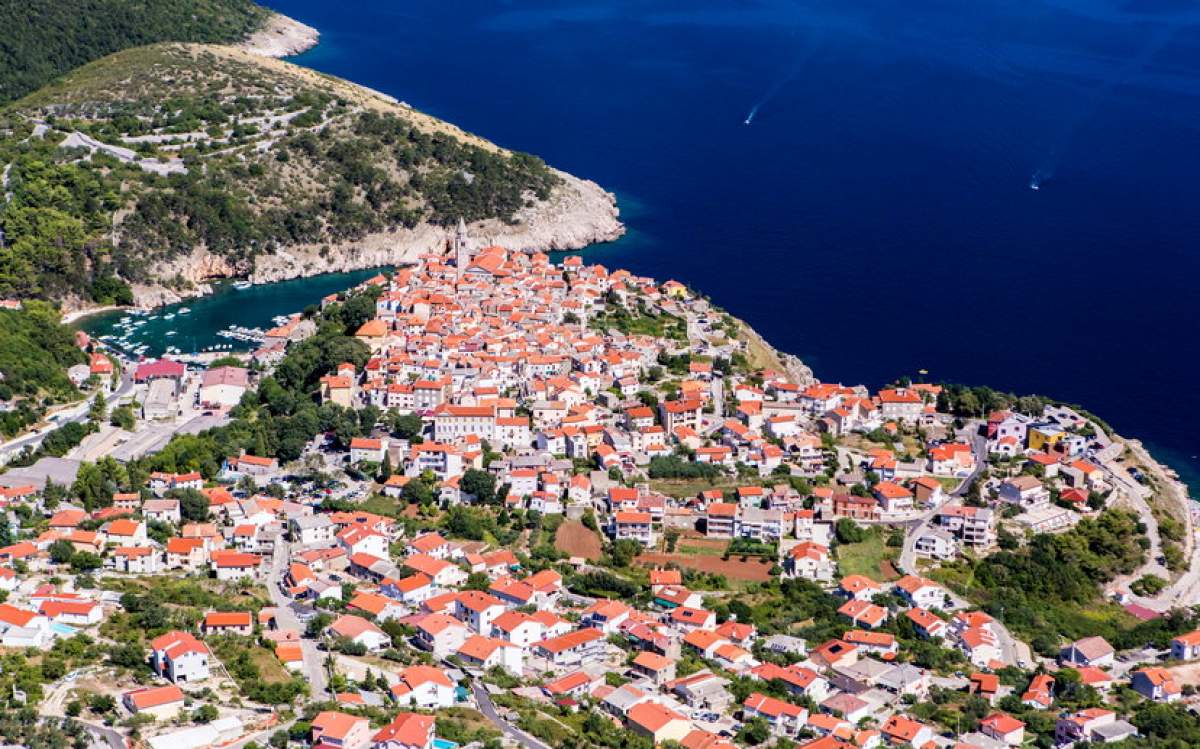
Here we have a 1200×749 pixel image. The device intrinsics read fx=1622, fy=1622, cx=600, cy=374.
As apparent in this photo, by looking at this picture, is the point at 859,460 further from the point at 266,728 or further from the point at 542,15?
the point at 542,15

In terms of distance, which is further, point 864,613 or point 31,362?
point 31,362

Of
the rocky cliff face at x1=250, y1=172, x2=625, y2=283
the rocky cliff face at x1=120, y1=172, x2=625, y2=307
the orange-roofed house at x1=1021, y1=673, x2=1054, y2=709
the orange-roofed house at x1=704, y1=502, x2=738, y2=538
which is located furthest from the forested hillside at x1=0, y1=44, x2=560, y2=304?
the orange-roofed house at x1=1021, y1=673, x2=1054, y2=709

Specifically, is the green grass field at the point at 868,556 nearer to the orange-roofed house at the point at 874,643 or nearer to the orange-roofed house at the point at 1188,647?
the orange-roofed house at the point at 874,643

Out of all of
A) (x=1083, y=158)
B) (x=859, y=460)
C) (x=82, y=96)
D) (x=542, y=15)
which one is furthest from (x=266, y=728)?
(x=542, y=15)

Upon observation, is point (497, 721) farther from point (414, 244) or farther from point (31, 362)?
point (414, 244)

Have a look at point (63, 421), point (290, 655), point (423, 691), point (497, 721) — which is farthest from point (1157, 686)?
point (63, 421)

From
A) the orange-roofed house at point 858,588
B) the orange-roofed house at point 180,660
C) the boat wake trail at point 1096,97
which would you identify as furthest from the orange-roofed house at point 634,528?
the boat wake trail at point 1096,97

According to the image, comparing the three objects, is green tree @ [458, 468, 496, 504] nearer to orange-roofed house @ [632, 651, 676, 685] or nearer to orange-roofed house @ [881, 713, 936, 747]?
orange-roofed house @ [632, 651, 676, 685]
